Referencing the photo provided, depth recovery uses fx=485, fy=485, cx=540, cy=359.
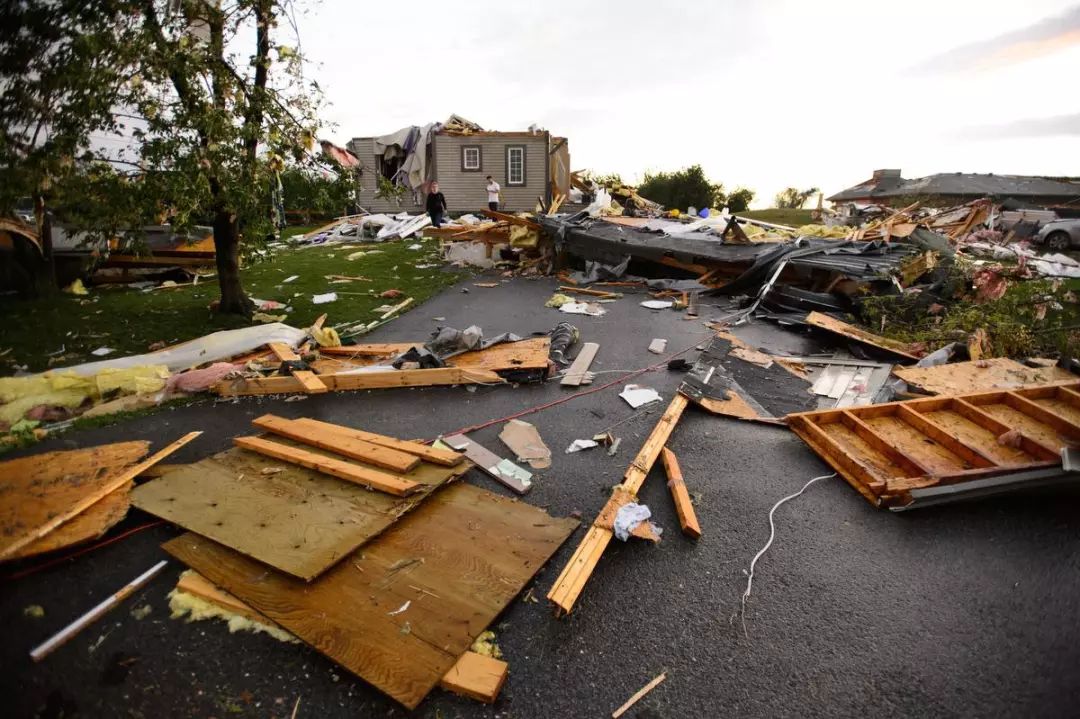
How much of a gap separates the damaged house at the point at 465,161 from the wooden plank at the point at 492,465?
59.0ft

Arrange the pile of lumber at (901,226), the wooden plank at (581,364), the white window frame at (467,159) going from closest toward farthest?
the wooden plank at (581,364) < the pile of lumber at (901,226) < the white window frame at (467,159)

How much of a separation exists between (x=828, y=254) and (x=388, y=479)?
349 inches

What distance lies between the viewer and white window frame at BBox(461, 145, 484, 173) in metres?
21.2

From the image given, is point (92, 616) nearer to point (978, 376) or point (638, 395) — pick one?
point (638, 395)

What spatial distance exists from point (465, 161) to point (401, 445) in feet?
65.2

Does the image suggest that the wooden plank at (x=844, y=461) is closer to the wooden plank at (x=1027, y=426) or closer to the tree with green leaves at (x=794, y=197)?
the wooden plank at (x=1027, y=426)

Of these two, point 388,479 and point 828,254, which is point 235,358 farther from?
point 828,254

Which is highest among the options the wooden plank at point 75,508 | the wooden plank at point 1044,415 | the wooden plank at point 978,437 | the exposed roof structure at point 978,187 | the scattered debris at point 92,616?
the exposed roof structure at point 978,187

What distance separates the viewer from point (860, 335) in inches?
262

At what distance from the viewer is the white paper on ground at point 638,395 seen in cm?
512

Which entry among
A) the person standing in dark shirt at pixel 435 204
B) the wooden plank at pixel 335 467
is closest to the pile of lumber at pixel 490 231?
the person standing in dark shirt at pixel 435 204

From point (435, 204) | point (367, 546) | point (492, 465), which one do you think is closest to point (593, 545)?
point (492, 465)

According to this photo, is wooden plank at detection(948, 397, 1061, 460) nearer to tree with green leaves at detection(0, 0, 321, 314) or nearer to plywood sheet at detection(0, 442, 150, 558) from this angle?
plywood sheet at detection(0, 442, 150, 558)

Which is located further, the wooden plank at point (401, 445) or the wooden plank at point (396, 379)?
the wooden plank at point (396, 379)
